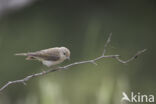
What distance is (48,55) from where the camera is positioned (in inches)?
55.3

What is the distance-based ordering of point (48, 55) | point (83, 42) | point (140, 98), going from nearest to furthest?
point (48, 55), point (140, 98), point (83, 42)

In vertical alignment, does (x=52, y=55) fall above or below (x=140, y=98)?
above

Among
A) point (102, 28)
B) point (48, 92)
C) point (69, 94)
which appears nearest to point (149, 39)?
point (102, 28)

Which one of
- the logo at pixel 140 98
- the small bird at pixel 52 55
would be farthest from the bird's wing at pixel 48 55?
the logo at pixel 140 98

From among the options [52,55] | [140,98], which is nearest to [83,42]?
[140,98]

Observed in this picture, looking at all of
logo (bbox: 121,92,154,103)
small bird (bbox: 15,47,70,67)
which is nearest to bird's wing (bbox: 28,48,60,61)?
small bird (bbox: 15,47,70,67)

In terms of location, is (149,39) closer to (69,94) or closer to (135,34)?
(135,34)

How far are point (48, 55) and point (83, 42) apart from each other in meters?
2.75

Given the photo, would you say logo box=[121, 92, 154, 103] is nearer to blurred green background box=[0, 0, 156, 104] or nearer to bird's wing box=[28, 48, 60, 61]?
blurred green background box=[0, 0, 156, 104]

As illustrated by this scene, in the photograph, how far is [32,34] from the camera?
433 cm

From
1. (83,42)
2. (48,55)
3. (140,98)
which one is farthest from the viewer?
(83,42)

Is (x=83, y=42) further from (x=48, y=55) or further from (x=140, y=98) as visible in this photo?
(x=48, y=55)

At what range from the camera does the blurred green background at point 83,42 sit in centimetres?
351

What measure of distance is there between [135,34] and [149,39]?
0.54ft
